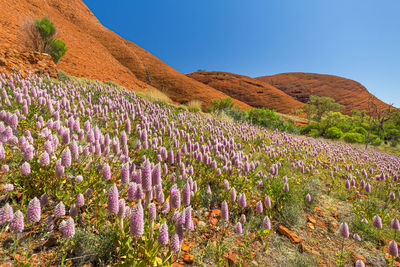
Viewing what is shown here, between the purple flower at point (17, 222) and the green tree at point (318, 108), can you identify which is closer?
the purple flower at point (17, 222)

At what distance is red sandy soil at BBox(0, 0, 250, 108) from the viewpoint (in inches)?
1041

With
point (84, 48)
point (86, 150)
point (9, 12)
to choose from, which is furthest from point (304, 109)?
point (9, 12)

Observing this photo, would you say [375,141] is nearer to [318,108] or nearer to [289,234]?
[289,234]

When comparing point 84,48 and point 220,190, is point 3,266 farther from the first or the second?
point 84,48

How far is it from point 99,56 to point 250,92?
53.5 m

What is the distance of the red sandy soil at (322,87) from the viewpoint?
7900 centimetres

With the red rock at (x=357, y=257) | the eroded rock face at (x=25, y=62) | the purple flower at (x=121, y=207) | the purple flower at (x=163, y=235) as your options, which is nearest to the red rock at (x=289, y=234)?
the red rock at (x=357, y=257)

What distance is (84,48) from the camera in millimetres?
33219

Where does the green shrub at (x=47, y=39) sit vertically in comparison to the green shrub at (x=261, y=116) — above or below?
above

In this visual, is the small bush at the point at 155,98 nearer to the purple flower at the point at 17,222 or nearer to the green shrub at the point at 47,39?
the green shrub at the point at 47,39

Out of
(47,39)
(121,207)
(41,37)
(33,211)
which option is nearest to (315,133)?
(121,207)

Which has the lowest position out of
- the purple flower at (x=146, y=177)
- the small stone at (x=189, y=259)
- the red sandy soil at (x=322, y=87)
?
the small stone at (x=189, y=259)

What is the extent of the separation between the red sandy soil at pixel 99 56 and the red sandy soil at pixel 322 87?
2568 inches

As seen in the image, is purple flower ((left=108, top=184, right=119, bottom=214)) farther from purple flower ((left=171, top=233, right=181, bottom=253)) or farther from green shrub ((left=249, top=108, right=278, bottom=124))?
green shrub ((left=249, top=108, right=278, bottom=124))
